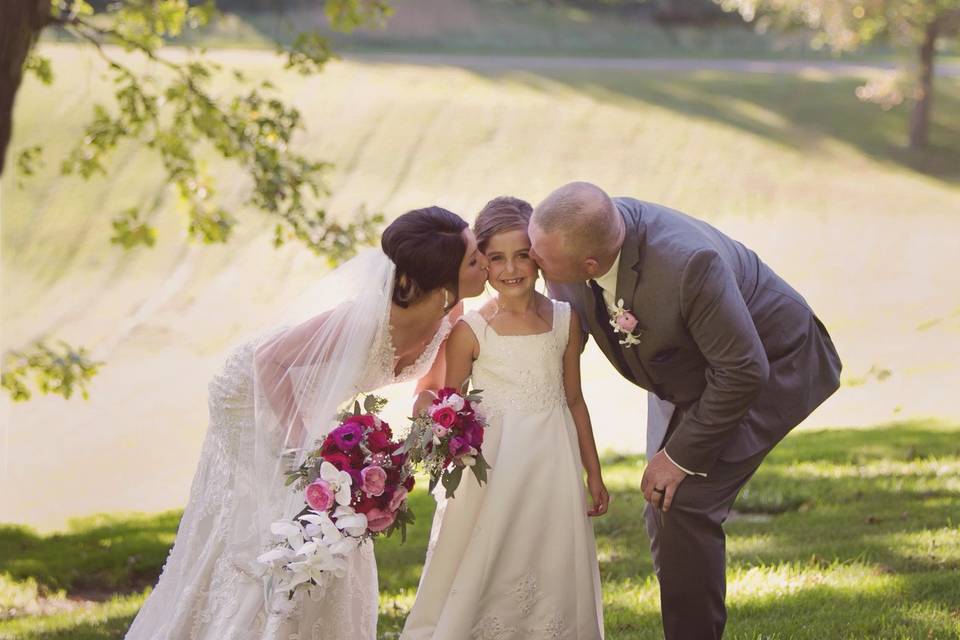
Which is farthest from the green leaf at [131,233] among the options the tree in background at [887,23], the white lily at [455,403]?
the tree in background at [887,23]

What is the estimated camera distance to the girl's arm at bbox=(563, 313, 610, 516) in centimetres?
478

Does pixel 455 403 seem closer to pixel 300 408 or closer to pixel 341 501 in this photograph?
pixel 341 501

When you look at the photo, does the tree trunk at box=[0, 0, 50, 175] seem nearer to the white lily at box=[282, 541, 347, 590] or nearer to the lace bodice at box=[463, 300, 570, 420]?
the lace bodice at box=[463, 300, 570, 420]

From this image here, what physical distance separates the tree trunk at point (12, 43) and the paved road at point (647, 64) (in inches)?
919

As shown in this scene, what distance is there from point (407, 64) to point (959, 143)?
1289 centimetres

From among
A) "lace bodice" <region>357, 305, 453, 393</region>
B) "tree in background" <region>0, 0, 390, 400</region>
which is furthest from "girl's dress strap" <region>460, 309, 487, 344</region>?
"tree in background" <region>0, 0, 390, 400</region>

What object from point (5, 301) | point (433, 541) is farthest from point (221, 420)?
point (5, 301)

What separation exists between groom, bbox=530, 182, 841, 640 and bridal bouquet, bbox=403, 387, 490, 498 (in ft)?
2.03


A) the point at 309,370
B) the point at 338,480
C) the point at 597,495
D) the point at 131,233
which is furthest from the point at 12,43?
the point at 597,495

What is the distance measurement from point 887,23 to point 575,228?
19.7 metres

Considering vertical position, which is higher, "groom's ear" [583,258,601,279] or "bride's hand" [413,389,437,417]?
"groom's ear" [583,258,601,279]

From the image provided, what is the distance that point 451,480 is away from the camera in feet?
14.0

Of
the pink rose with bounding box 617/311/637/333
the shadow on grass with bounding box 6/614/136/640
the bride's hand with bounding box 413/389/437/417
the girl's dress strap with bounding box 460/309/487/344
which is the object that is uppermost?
the pink rose with bounding box 617/311/637/333

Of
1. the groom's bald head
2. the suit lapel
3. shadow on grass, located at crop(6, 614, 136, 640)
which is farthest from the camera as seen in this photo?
shadow on grass, located at crop(6, 614, 136, 640)
